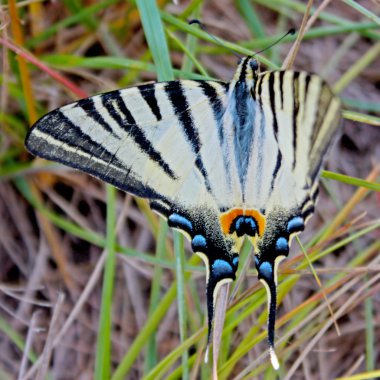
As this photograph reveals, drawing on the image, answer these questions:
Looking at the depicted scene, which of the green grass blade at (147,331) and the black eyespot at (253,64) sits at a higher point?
the black eyespot at (253,64)

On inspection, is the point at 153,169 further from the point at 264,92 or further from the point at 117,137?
the point at 264,92

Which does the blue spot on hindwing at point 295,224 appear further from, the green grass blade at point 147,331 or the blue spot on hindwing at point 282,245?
the green grass blade at point 147,331

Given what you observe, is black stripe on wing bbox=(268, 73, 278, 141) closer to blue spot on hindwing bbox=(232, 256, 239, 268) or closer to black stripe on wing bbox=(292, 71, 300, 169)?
black stripe on wing bbox=(292, 71, 300, 169)

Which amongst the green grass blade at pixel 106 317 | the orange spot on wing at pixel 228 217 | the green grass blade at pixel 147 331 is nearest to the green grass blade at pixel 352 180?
the orange spot on wing at pixel 228 217

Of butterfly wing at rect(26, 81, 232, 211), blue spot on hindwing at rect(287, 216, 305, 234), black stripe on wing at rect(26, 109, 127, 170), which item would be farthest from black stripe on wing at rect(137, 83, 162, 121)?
blue spot on hindwing at rect(287, 216, 305, 234)

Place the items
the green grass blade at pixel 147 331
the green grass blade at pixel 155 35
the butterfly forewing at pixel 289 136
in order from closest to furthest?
the butterfly forewing at pixel 289 136 < the green grass blade at pixel 155 35 < the green grass blade at pixel 147 331

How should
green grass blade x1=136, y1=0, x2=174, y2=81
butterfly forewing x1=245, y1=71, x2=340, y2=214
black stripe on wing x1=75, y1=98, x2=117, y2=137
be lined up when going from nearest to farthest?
1. butterfly forewing x1=245, y1=71, x2=340, y2=214
2. black stripe on wing x1=75, y1=98, x2=117, y2=137
3. green grass blade x1=136, y1=0, x2=174, y2=81

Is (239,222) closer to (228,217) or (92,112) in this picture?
(228,217)

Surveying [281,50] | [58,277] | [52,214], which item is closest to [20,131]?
[52,214]
